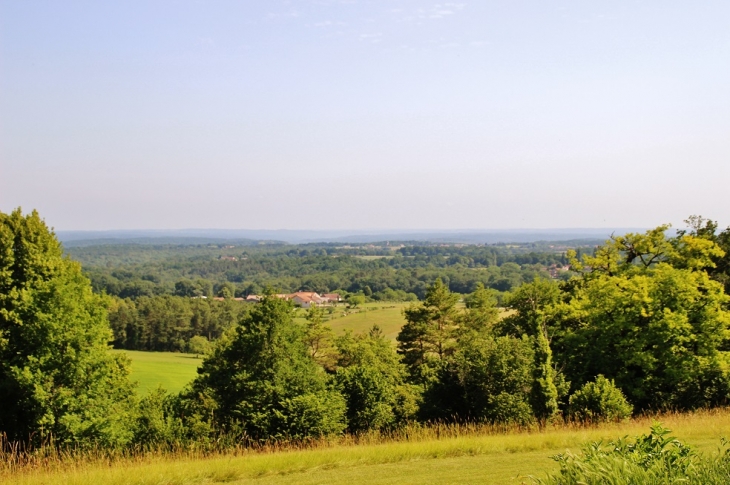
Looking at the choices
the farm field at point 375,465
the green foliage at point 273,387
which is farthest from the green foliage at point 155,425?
the farm field at point 375,465

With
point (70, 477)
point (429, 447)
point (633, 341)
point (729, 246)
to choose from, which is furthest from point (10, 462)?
point (729, 246)

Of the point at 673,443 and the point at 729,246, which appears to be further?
the point at 729,246

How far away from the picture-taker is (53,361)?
16.1 m

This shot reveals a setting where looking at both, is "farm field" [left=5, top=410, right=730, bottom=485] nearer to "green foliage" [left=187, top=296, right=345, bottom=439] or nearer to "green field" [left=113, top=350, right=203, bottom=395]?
"green foliage" [left=187, top=296, right=345, bottom=439]

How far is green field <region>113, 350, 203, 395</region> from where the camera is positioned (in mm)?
53031

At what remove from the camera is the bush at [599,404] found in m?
15.6

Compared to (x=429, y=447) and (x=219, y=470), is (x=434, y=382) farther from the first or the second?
(x=219, y=470)

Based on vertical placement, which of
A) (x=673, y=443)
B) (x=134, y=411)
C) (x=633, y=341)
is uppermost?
(x=673, y=443)

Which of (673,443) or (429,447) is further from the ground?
(673,443)

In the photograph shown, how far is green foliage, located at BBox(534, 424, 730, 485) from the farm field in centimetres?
185

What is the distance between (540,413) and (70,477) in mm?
13794

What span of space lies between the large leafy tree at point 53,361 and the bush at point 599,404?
48.8 ft

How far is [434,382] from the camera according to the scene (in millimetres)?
20312

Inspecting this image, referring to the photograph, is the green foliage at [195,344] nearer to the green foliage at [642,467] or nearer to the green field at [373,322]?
the green field at [373,322]
